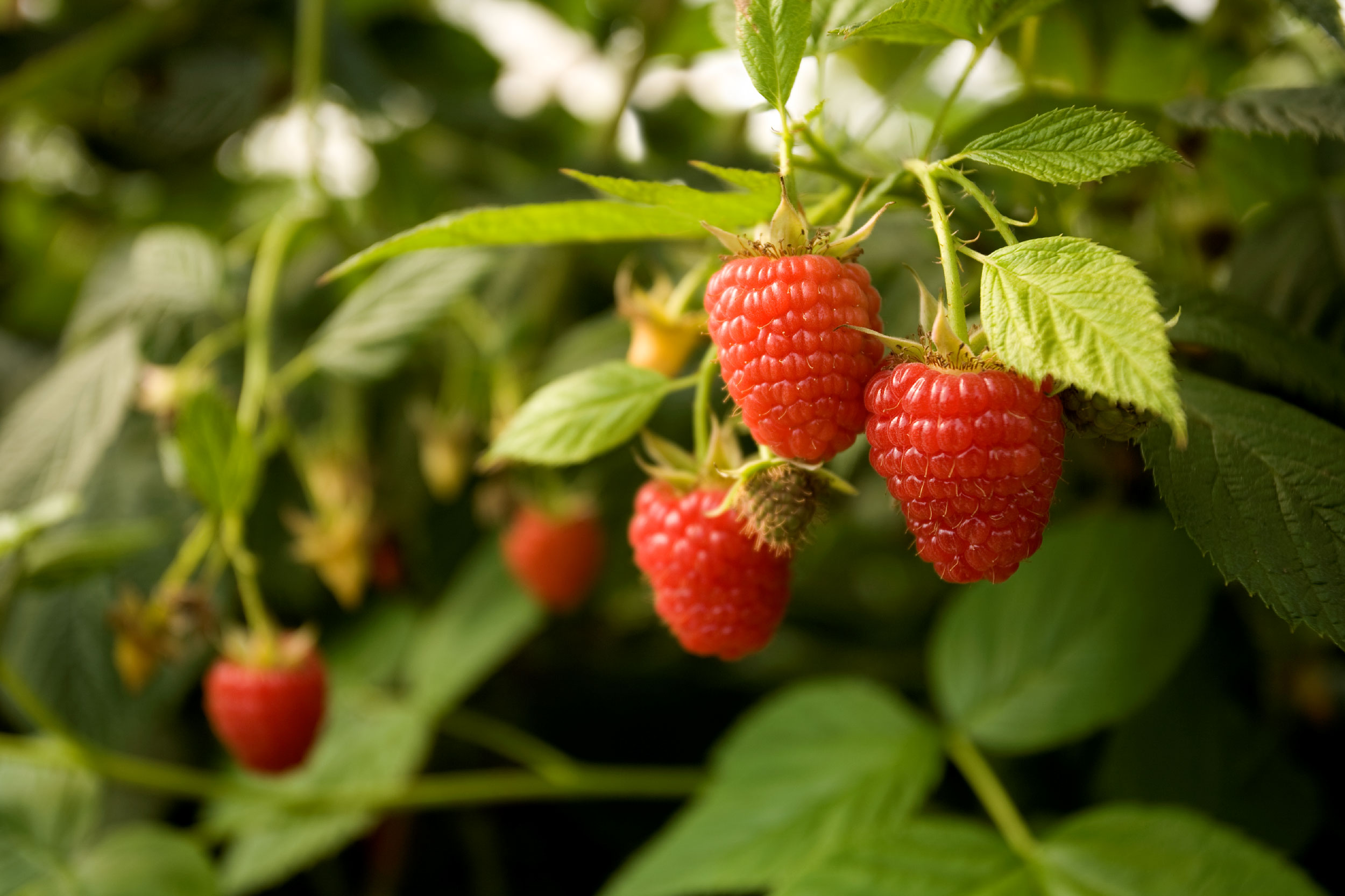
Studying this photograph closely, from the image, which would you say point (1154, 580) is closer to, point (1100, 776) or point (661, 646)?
point (1100, 776)

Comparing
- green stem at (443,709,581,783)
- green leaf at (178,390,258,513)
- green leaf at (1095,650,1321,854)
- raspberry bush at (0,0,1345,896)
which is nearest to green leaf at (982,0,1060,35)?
raspberry bush at (0,0,1345,896)

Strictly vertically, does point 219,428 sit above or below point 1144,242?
below

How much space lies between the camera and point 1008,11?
437 millimetres

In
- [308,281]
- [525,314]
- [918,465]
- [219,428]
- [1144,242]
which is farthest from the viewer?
[308,281]

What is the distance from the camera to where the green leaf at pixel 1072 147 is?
37 centimetres

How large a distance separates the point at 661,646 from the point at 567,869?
0.36 meters

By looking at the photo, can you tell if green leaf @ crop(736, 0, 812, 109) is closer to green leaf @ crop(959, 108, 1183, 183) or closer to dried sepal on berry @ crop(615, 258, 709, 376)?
green leaf @ crop(959, 108, 1183, 183)

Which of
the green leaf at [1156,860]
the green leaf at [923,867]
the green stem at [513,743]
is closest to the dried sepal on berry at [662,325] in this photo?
the green leaf at [923,867]

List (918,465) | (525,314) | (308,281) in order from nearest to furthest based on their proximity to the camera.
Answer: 1. (918,465)
2. (525,314)
3. (308,281)

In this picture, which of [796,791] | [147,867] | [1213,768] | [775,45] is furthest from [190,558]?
[1213,768]

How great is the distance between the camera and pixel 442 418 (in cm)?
103

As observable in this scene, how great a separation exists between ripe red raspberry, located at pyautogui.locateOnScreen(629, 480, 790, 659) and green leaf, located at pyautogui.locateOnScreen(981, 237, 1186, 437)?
0.20 metres

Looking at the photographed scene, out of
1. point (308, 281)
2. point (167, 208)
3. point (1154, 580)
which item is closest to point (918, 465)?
point (1154, 580)

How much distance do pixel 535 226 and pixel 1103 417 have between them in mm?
282
